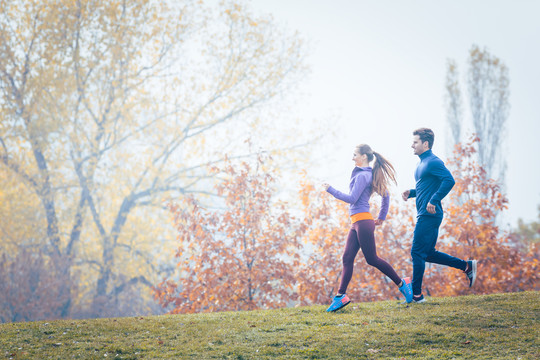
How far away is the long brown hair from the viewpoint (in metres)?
6.62

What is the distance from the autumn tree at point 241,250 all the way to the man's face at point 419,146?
569 centimetres

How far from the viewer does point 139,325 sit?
6.57 metres

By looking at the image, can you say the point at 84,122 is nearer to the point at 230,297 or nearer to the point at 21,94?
the point at 21,94

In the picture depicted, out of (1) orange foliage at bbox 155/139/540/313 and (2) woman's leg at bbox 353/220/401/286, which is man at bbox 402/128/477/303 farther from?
(1) orange foliage at bbox 155/139/540/313

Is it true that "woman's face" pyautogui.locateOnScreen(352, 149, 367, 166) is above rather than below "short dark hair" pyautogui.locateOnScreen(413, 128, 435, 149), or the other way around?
below

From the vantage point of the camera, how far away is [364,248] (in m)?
6.45

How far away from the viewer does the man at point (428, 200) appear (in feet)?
20.0

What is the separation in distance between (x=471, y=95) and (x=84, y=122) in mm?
22683

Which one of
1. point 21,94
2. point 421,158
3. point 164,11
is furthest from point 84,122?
point 421,158

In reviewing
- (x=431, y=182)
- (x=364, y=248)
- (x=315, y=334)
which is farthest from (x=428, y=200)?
(x=315, y=334)

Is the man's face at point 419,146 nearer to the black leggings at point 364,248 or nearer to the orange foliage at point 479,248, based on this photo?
the black leggings at point 364,248

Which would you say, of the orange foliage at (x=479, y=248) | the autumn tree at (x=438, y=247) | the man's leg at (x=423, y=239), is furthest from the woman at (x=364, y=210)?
the orange foliage at (x=479, y=248)

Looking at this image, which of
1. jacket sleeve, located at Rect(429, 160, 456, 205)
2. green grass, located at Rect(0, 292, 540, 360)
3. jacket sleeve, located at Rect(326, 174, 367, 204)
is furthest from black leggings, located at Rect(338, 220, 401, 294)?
jacket sleeve, located at Rect(429, 160, 456, 205)

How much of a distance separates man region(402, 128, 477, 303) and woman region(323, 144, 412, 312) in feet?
1.35
